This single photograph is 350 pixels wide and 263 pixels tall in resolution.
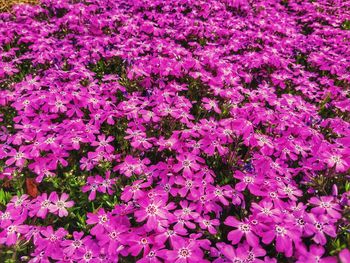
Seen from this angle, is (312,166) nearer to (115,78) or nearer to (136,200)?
(136,200)

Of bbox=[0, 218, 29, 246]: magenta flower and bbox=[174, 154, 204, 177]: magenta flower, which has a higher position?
bbox=[174, 154, 204, 177]: magenta flower

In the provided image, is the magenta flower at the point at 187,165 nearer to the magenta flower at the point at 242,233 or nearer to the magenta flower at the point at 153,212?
the magenta flower at the point at 153,212

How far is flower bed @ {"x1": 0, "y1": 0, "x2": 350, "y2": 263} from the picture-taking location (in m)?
2.79

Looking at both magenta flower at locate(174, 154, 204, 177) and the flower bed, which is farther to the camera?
magenta flower at locate(174, 154, 204, 177)

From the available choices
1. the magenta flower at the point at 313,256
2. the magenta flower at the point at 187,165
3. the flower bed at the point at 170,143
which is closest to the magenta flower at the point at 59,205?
the flower bed at the point at 170,143

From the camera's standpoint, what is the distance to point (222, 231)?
3156mm

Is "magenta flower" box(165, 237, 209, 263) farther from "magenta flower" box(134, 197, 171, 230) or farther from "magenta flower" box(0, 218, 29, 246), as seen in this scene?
"magenta flower" box(0, 218, 29, 246)

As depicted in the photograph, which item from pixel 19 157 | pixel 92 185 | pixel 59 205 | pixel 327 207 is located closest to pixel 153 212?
pixel 92 185

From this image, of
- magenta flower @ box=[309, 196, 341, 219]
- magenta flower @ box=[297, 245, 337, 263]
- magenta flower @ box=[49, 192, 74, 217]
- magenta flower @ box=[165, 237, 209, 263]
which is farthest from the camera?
magenta flower @ box=[49, 192, 74, 217]

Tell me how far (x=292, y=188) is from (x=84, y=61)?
357cm

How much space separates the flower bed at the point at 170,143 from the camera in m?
2.79

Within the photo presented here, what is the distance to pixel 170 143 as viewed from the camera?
11.8ft

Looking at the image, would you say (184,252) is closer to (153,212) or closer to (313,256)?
(153,212)

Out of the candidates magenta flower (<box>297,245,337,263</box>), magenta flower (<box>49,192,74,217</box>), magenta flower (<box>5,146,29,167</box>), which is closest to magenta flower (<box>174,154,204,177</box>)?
magenta flower (<box>49,192,74,217</box>)
